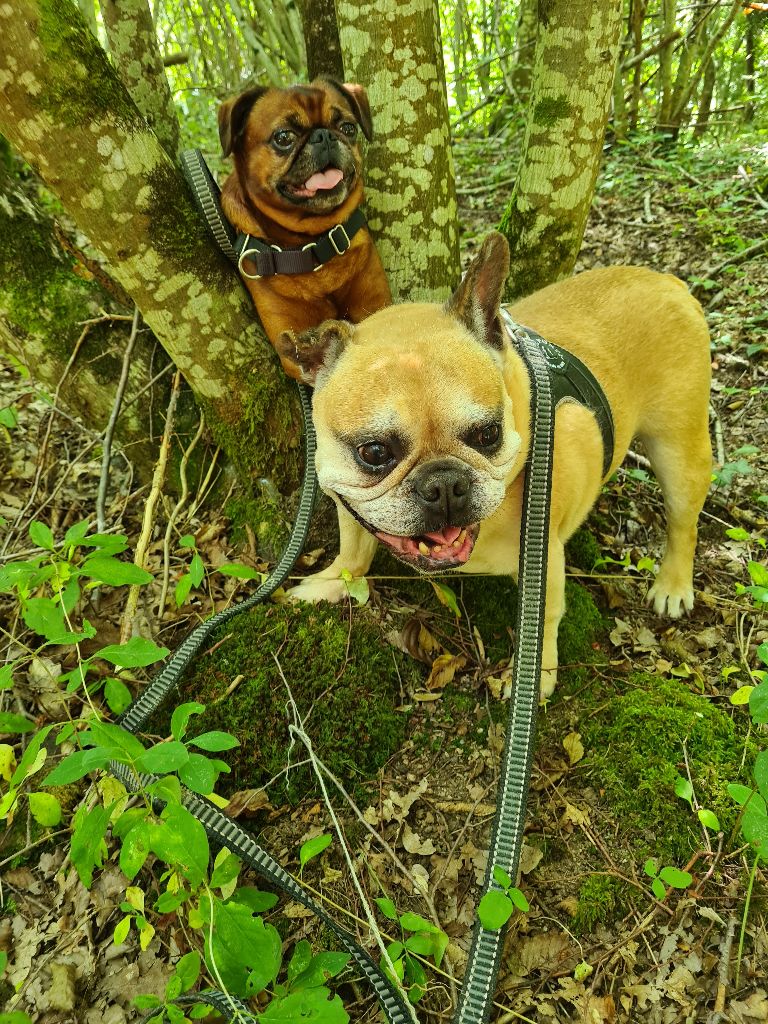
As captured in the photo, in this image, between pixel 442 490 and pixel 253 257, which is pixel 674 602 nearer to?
pixel 442 490

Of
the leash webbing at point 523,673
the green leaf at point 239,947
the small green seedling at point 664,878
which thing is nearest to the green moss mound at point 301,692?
the leash webbing at point 523,673

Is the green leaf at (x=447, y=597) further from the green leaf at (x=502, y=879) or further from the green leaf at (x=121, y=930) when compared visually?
the green leaf at (x=121, y=930)

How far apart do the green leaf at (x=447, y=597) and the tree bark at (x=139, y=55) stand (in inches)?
138

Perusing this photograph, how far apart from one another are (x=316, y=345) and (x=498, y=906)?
208cm

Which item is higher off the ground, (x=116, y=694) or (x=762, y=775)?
(x=116, y=694)

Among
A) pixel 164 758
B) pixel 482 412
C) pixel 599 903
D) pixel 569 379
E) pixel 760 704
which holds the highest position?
pixel 482 412

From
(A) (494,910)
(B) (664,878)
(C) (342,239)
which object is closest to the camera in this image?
(A) (494,910)

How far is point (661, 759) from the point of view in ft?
8.59

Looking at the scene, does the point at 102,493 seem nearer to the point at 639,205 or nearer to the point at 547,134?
the point at 547,134

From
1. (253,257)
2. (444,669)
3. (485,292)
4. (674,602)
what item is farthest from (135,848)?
(674,602)

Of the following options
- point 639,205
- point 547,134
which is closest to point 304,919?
point 547,134

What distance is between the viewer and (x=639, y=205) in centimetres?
729

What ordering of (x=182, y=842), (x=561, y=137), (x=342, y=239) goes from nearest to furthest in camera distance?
(x=182, y=842)
(x=342, y=239)
(x=561, y=137)

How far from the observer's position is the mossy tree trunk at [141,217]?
7.67ft
